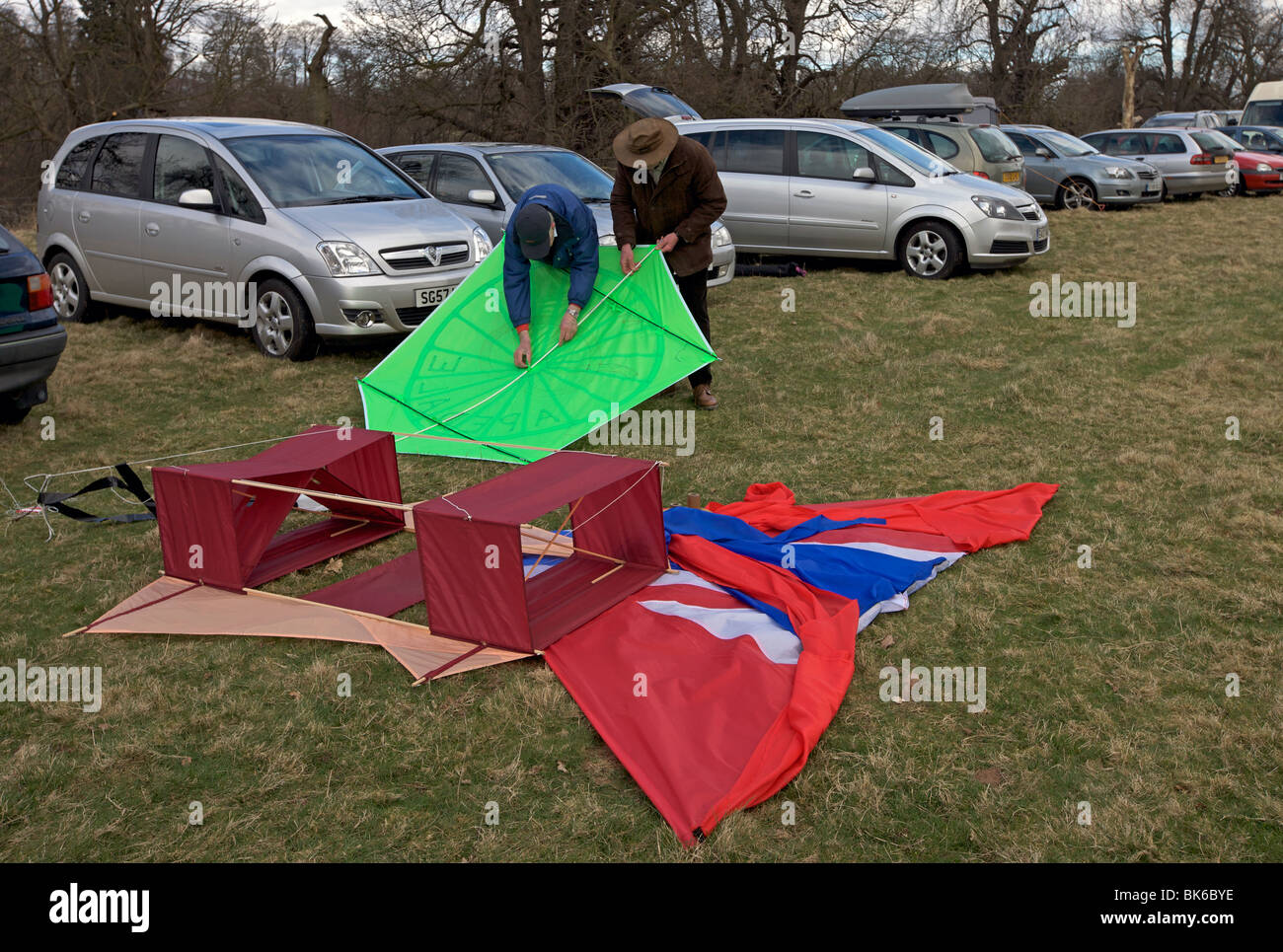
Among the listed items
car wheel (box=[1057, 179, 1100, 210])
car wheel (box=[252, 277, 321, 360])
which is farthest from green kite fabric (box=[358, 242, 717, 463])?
car wheel (box=[1057, 179, 1100, 210])

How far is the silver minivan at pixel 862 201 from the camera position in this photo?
11945 millimetres

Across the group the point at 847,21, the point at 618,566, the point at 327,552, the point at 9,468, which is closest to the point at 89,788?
the point at 327,552

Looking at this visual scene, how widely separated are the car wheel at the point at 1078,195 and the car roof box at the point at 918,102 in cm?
230

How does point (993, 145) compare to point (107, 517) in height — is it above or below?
above

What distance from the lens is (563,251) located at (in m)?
7.50

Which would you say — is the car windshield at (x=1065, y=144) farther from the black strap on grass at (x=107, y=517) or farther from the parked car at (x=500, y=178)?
the black strap on grass at (x=107, y=517)

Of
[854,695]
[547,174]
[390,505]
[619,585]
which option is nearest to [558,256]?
[390,505]

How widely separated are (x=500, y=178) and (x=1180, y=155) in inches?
614

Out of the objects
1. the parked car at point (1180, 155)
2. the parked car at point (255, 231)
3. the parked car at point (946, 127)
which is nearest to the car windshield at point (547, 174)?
the parked car at point (255, 231)

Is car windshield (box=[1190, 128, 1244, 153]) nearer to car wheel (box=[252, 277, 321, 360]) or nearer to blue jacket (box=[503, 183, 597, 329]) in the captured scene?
blue jacket (box=[503, 183, 597, 329])

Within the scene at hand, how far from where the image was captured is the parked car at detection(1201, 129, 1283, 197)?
71.8ft

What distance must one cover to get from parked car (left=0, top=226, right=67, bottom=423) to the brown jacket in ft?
12.5

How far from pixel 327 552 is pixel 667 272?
124 inches

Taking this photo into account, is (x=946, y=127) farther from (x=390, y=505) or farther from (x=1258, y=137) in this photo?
(x=390, y=505)
